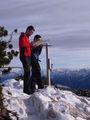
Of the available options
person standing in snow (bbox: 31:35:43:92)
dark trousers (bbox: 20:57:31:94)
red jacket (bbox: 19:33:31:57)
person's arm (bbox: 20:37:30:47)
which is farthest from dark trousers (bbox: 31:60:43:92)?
person's arm (bbox: 20:37:30:47)

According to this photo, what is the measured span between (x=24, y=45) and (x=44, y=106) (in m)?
2.53

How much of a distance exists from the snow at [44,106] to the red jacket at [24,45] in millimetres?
1227

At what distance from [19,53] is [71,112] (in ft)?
8.95

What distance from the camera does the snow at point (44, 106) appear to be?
14.6 meters

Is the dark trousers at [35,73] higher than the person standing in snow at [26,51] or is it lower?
lower

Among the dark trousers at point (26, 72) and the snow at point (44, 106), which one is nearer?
the snow at point (44, 106)

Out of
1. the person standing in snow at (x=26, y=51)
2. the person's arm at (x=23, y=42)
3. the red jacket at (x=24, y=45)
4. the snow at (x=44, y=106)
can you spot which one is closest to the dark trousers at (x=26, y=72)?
the person standing in snow at (x=26, y=51)

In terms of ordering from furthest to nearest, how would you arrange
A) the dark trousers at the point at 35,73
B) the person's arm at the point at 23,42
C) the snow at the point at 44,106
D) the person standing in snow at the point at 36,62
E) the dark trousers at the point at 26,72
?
the dark trousers at the point at 35,73, the person standing in snow at the point at 36,62, the dark trousers at the point at 26,72, the person's arm at the point at 23,42, the snow at the point at 44,106

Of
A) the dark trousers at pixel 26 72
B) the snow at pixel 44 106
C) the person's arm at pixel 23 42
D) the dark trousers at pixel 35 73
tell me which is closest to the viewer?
the snow at pixel 44 106

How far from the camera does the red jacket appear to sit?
1672cm

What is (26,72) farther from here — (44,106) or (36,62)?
(44,106)

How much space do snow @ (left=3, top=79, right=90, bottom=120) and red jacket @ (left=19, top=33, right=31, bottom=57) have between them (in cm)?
123

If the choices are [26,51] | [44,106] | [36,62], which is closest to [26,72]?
[26,51]

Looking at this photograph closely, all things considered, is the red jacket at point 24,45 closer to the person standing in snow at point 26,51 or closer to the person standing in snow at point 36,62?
the person standing in snow at point 26,51
